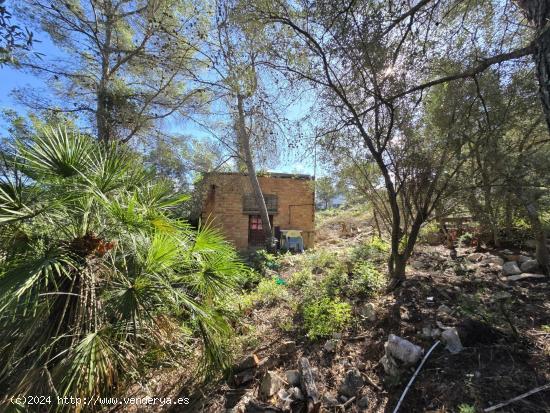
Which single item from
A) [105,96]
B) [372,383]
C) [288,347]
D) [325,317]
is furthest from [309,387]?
[105,96]

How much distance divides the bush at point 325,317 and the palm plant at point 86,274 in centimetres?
116

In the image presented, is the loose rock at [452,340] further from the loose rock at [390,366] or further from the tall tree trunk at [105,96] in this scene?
the tall tree trunk at [105,96]

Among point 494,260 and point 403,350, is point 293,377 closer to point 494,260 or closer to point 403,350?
point 403,350

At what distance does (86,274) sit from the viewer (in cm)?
220

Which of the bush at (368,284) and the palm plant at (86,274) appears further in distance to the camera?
the bush at (368,284)

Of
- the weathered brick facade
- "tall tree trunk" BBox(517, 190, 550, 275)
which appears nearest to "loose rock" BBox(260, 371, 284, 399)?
"tall tree trunk" BBox(517, 190, 550, 275)

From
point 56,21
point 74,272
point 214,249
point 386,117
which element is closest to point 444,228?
→ point 386,117

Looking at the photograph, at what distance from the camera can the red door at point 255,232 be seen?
11.7 meters

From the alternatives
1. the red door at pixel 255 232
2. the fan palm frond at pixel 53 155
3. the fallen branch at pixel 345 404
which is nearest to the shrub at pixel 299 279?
the fallen branch at pixel 345 404

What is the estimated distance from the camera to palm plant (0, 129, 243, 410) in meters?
1.88

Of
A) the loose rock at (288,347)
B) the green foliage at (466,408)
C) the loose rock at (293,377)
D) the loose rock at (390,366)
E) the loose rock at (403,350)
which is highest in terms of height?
the loose rock at (403,350)

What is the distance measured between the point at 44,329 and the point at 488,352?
11.8ft

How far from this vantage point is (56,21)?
7266mm

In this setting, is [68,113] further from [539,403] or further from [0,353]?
[539,403]
